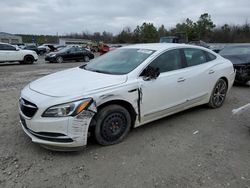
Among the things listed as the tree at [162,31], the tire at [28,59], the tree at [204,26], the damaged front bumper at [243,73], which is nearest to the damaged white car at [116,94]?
the damaged front bumper at [243,73]

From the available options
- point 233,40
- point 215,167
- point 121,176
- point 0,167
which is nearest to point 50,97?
point 0,167

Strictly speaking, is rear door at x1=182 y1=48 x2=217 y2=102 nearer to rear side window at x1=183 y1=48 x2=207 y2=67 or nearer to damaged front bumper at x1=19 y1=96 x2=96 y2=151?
rear side window at x1=183 y1=48 x2=207 y2=67

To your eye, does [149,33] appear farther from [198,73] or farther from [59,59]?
[198,73]

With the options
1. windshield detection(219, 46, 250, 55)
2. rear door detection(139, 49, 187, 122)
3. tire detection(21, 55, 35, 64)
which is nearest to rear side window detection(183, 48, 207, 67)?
rear door detection(139, 49, 187, 122)

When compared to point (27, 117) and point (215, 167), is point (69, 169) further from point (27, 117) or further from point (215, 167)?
point (215, 167)

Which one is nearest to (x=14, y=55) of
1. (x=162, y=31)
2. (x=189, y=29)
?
(x=189, y=29)

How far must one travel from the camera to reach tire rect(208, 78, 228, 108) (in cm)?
491

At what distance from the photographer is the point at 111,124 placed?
3.29 metres

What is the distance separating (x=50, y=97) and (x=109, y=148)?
1144 millimetres

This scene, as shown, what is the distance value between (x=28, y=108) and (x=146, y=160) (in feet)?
5.74

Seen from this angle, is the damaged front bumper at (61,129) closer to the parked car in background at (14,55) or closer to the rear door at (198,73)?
the rear door at (198,73)

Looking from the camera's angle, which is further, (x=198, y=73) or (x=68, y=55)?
(x=68, y=55)

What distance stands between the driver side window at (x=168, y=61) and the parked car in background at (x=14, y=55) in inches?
545

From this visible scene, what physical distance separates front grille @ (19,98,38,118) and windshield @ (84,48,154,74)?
4.29 feet
